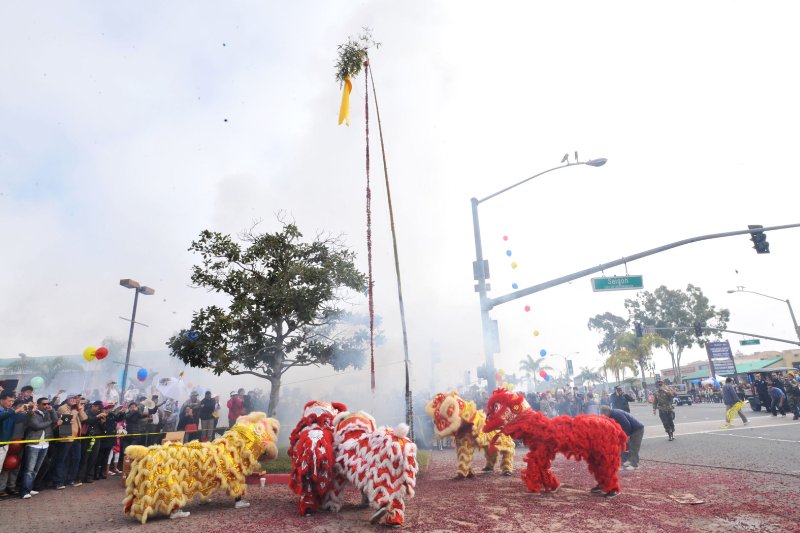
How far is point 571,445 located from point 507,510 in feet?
5.48

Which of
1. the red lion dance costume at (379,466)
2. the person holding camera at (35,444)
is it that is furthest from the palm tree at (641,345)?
the person holding camera at (35,444)

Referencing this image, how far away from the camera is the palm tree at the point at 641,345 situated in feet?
145

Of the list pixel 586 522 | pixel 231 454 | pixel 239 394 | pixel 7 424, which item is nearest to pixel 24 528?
pixel 231 454

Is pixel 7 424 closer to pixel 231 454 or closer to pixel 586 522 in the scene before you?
pixel 231 454

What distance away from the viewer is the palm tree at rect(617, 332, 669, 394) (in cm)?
4412

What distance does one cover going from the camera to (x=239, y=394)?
1398 cm

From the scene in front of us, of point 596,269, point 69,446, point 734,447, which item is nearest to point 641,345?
point 734,447

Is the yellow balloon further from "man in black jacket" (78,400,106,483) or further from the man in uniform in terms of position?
the man in uniform

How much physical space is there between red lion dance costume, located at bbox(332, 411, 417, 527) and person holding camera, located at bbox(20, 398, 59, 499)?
18.6 ft

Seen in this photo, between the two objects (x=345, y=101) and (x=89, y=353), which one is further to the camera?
(x=89, y=353)

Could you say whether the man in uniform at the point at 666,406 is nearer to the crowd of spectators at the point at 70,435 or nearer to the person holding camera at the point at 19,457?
the crowd of spectators at the point at 70,435

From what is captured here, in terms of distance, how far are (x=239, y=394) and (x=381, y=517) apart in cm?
1028

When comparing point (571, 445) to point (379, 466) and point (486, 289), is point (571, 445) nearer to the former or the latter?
point (379, 466)

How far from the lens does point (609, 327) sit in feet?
205
